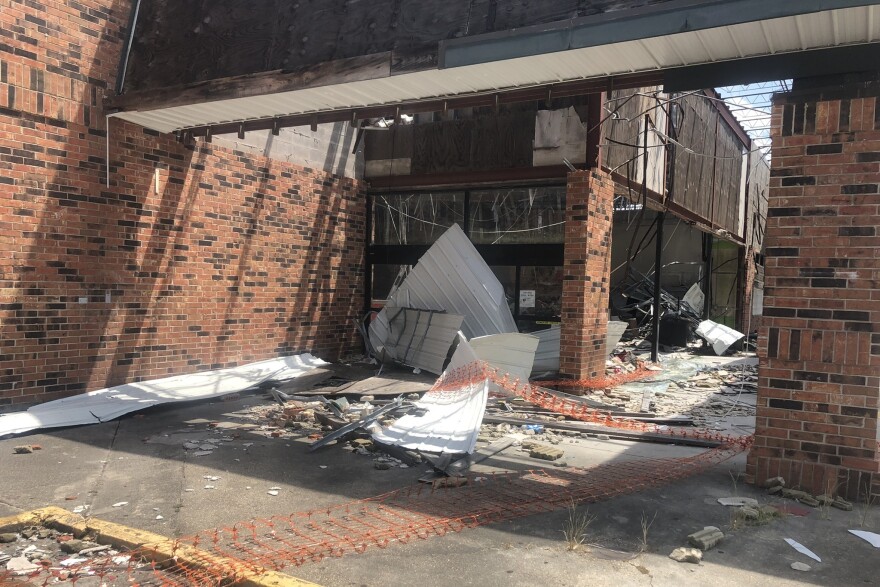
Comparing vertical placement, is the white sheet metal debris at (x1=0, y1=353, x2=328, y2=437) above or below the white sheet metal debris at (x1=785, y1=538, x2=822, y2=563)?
below

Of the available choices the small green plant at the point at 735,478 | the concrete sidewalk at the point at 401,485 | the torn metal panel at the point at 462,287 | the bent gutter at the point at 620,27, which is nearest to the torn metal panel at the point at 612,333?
the torn metal panel at the point at 462,287

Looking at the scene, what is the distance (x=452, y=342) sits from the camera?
31.7 feet

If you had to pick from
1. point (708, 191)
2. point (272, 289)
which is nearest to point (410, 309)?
point (272, 289)

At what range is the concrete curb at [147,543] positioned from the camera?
10.8 ft

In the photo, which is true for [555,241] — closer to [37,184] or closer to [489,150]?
[489,150]

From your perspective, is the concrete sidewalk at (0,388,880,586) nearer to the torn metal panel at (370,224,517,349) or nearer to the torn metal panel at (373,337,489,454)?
the torn metal panel at (373,337,489,454)

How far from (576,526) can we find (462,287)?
641 cm

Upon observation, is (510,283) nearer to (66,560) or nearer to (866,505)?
(866,505)

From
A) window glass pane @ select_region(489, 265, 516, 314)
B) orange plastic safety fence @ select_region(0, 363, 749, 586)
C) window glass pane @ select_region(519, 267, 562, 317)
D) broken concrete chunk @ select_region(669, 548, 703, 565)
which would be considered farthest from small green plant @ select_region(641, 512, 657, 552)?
window glass pane @ select_region(489, 265, 516, 314)

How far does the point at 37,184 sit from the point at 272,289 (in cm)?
396

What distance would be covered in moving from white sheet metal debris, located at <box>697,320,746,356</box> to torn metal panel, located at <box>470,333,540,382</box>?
7570 millimetres

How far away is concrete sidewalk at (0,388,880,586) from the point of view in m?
3.43

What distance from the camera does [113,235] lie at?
7.82 meters

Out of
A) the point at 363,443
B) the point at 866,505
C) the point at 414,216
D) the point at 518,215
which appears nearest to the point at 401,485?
the point at 363,443
